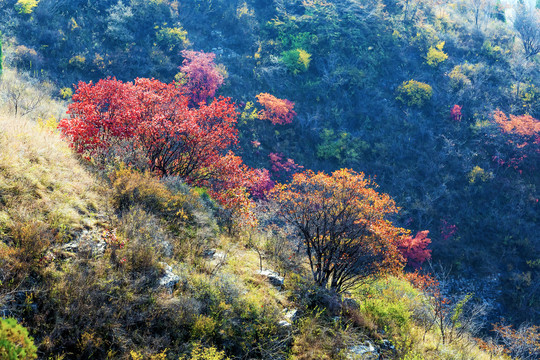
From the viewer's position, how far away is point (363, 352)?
6.28 m

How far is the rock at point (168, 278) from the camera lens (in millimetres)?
5591

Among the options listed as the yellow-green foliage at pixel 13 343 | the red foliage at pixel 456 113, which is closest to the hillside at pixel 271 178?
the red foliage at pixel 456 113

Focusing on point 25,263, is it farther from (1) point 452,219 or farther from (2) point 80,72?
(1) point 452,219

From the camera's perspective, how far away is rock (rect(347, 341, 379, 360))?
6073mm

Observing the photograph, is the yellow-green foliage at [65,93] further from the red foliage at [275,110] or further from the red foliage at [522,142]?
the red foliage at [522,142]

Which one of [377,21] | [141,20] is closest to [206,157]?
[141,20]

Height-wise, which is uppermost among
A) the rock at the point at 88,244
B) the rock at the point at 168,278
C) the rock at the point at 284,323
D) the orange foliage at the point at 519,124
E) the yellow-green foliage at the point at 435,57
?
the yellow-green foliage at the point at 435,57

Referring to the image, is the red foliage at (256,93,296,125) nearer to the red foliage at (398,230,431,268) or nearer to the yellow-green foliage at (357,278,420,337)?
the red foliage at (398,230,431,268)

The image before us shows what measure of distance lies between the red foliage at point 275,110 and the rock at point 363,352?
47.9 feet

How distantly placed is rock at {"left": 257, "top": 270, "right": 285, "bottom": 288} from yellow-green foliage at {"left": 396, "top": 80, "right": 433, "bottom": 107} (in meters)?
18.6

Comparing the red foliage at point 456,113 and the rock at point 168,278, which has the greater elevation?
the red foliage at point 456,113

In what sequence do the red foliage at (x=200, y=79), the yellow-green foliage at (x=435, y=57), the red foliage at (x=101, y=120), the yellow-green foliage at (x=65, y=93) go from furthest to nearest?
the yellow-green foliage at (x=435, y=57) < the red foliage at (x=200, y=79) < the yellow-green foliage at (x=65, y=93) < the red foliage at (x=101, y=120)

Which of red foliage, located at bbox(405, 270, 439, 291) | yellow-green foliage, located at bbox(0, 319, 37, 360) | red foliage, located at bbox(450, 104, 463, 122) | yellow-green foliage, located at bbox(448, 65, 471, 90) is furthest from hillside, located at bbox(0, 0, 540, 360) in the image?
yellow-green foliage, located at bbox(0, 319, 37, 360)

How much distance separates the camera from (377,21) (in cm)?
2484
